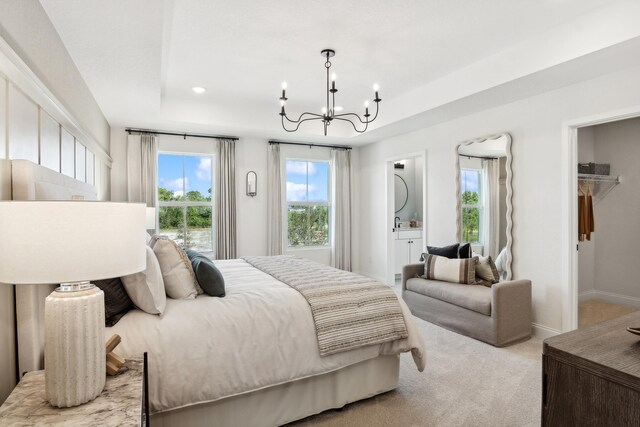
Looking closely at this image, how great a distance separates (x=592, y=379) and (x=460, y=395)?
159 centimetres

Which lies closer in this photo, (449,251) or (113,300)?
(113,300)

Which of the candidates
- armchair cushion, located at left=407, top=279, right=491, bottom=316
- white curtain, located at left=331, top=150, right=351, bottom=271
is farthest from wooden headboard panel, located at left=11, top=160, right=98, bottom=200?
white curtain, located at left=331, top=150, right=351, bottom=271

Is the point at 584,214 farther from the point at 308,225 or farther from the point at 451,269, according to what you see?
the point at 308,225

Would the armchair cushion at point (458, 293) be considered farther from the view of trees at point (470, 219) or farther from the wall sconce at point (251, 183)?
the wall sconce at point (251, 183)

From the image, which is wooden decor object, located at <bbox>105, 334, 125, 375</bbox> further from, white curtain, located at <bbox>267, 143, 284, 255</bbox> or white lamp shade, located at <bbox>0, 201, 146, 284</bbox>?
white curtain, located at <bbox>267, 143, 284, 255</bbox>

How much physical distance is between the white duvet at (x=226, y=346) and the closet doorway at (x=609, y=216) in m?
3.68

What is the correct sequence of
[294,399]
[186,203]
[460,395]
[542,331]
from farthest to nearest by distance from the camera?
[186,203], [542,331], [460,395], [294,399]

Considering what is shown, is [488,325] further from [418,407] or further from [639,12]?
[639,12]

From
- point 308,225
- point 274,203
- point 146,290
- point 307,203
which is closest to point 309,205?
point 307,203

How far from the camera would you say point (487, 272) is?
155 inches

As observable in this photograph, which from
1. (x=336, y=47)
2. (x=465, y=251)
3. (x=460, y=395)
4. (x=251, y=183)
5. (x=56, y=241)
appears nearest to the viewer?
(x=56, y=241)

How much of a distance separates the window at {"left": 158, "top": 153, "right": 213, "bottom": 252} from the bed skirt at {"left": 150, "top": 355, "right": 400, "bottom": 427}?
3.80m

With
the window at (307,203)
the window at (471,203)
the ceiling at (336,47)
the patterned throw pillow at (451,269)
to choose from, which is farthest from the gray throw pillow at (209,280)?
the window at (307,203)

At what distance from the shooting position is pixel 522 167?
3848 millimetres
